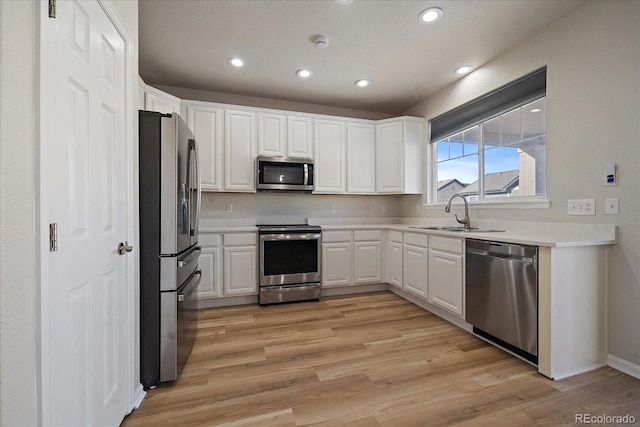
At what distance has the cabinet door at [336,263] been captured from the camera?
3596 mm

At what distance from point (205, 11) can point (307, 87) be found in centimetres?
158

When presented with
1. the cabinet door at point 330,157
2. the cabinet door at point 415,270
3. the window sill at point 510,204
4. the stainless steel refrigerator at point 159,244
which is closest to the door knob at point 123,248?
the stainless steel refrigerator at point 159,244

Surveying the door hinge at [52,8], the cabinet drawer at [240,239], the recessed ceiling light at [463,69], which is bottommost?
the cabinet drawer at [240,239]

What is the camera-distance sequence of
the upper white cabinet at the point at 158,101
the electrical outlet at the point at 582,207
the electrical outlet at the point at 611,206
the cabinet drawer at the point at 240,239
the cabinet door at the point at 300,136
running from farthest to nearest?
the cabinet door at the point at 300,136
the cabinet drawer at the point at 240,239
the upper white cabinet at the point at 158,101
the electrical outlet at the point at 582,207
the electrical outlet at the point at 611,206

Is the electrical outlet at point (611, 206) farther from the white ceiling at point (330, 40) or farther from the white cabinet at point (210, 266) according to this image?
the white cabinet at point (210, 266)

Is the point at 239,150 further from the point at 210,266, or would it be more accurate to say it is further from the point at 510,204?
the point at 510,204

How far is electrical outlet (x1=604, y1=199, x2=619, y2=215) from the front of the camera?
6.36ft

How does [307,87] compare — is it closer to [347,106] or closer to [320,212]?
[347,106]

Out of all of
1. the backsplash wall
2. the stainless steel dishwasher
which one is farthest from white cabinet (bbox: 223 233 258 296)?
the stainless steel dishwasher

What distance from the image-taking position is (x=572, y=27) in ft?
7.22

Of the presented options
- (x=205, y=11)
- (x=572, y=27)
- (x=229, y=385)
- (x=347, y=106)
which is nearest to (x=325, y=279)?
(x=229, y=385)

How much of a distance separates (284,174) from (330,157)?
0.72m

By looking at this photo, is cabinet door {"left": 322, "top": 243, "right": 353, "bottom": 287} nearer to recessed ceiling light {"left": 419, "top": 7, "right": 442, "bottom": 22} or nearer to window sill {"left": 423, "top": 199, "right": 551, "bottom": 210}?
window sill {"left": 423, "top": 199, "right": 551, "bottom": 210}

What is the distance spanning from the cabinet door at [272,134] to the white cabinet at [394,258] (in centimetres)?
183
